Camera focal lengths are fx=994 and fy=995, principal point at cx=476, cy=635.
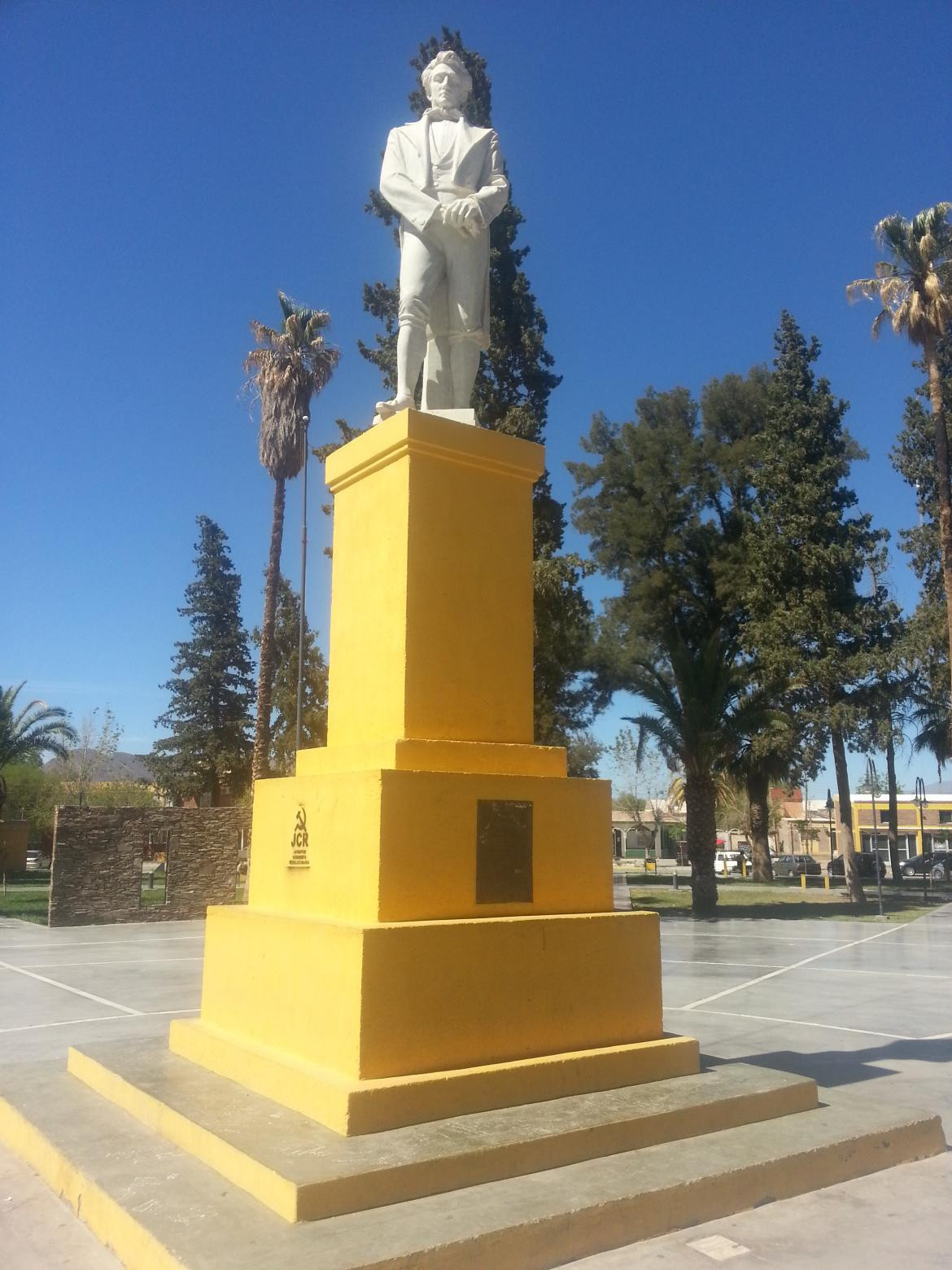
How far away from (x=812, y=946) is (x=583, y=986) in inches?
478

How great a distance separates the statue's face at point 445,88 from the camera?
601 cm

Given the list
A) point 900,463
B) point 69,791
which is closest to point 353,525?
point 900,463

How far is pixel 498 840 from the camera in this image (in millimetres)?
4656

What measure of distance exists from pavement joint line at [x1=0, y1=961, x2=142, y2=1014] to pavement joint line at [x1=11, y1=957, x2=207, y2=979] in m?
0.20

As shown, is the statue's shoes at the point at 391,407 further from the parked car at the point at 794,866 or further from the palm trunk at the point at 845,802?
the parked car at the point at 794,866

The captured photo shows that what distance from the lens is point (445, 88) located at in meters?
6.01

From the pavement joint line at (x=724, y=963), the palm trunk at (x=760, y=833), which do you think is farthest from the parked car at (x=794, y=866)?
the pavement joint line at (x=724, y=963)

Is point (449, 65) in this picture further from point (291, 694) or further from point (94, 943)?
point (291, 694)

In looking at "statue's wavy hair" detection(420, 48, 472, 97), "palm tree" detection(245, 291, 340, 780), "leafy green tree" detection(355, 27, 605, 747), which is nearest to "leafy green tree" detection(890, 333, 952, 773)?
"leafy green tree" detection(355, 27, 605, 747)

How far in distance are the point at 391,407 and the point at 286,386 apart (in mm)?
20917

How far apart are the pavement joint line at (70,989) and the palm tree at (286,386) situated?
11.8 metres

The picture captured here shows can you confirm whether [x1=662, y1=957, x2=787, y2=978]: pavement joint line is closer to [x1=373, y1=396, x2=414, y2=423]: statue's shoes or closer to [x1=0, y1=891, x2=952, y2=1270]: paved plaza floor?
[x1=0, y1=891, x2=952, y2=1270]: paved plaza floor

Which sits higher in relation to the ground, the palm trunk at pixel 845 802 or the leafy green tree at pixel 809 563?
the leafy green tree at pixel 809 563

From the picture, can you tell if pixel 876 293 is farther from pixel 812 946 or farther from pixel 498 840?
pixel 498 840
